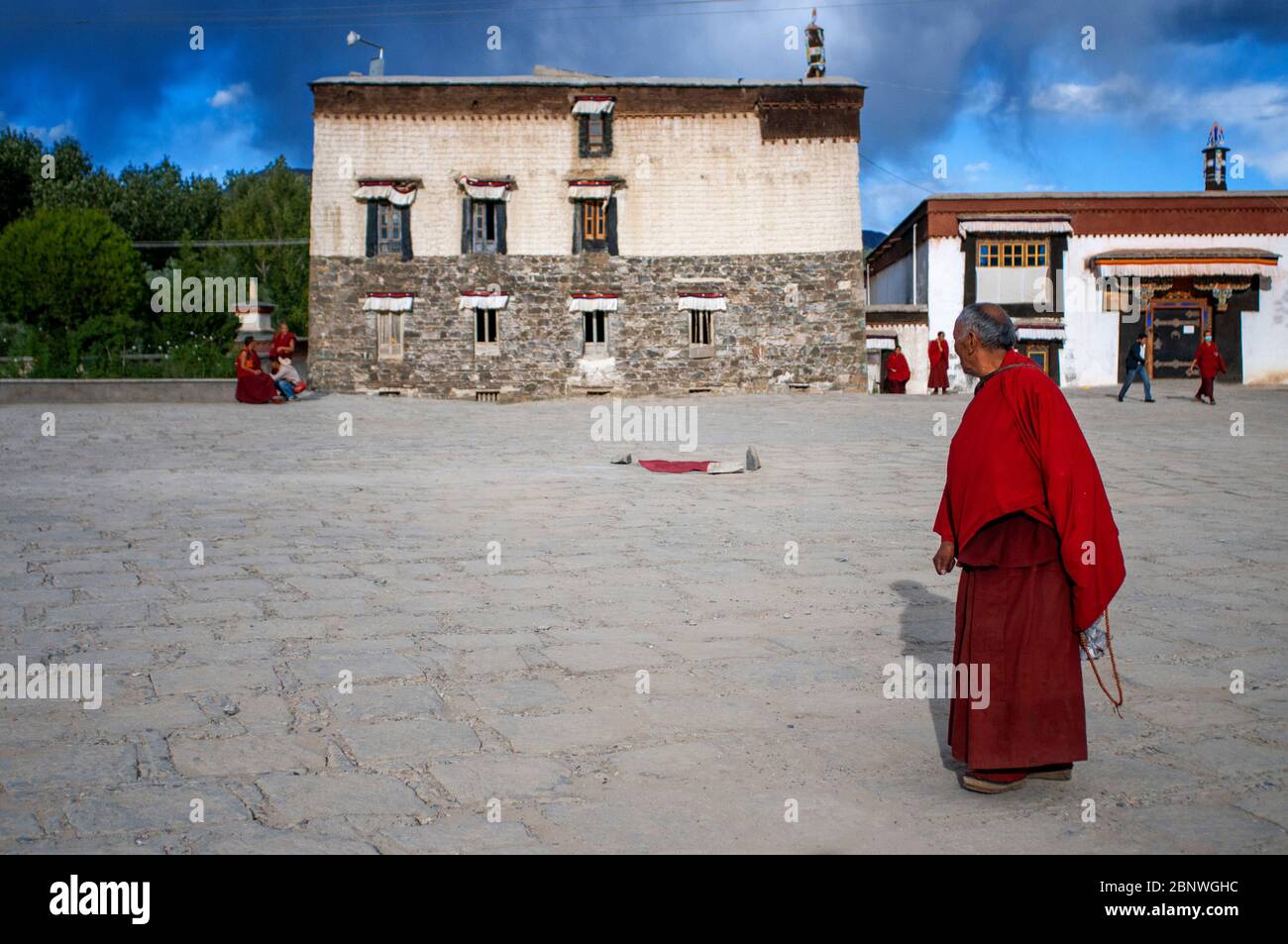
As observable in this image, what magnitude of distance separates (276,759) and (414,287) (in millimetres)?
26067

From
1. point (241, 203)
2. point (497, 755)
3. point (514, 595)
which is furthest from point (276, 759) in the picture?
point (241, 203)

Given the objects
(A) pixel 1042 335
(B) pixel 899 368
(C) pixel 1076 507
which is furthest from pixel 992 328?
(A) pixel 1042 335

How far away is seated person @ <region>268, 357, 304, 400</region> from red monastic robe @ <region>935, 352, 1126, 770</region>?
19.8 m

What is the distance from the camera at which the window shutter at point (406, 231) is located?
28.8 metres

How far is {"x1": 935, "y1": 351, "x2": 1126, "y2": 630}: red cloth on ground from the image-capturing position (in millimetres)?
3570

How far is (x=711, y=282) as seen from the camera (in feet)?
95.1

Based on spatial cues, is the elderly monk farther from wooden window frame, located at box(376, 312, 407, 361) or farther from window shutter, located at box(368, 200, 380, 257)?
window shutter, located at box(368, 200, 380, 257)

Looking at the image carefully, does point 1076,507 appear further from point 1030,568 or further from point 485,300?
point 485,300

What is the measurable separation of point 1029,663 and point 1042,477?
0.61 metres

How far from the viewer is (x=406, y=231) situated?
94.5 ft

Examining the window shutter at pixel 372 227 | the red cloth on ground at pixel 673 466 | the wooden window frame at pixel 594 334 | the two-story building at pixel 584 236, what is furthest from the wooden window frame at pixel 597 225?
the red cloth on ground at pixel 673 466

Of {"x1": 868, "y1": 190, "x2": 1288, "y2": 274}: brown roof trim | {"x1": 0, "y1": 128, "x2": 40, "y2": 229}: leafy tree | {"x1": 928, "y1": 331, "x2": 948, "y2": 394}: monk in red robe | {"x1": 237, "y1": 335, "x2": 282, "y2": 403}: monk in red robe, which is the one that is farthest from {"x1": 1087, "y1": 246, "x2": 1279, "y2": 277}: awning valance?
{"x1": 0, "y1": 128, "x2": 40, "y2": 229}: leafy tree

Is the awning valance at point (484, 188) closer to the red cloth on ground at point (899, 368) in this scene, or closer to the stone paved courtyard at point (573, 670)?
the red cloth on ground at point (899, 368)
